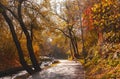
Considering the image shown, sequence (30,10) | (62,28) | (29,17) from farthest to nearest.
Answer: (62,28) → (29,17) → (30,10)

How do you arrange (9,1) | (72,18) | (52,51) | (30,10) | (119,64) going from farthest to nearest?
(52,51)
(72,18)
(30,10)
(9,1)
(119,64)

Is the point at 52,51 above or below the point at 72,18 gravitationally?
below

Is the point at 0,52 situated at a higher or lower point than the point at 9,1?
lower

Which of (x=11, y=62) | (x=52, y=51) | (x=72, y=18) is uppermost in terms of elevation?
(x=72, y=18)

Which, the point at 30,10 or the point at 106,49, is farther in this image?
the point at 30,10

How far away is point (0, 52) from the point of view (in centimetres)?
3303

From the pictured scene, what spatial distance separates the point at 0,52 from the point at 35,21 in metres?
8.30

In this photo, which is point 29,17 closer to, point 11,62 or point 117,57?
point 11,62

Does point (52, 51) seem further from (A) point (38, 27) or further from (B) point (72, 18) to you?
(A) point (38, 27)

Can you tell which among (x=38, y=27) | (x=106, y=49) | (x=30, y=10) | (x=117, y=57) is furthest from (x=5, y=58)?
(x=117, y=57)

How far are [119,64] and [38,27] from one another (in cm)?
1793

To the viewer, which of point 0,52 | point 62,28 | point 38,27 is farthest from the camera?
point 62,28

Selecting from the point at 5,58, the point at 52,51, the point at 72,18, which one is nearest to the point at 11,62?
the point at 5,58

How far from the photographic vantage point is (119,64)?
39.4 feet
